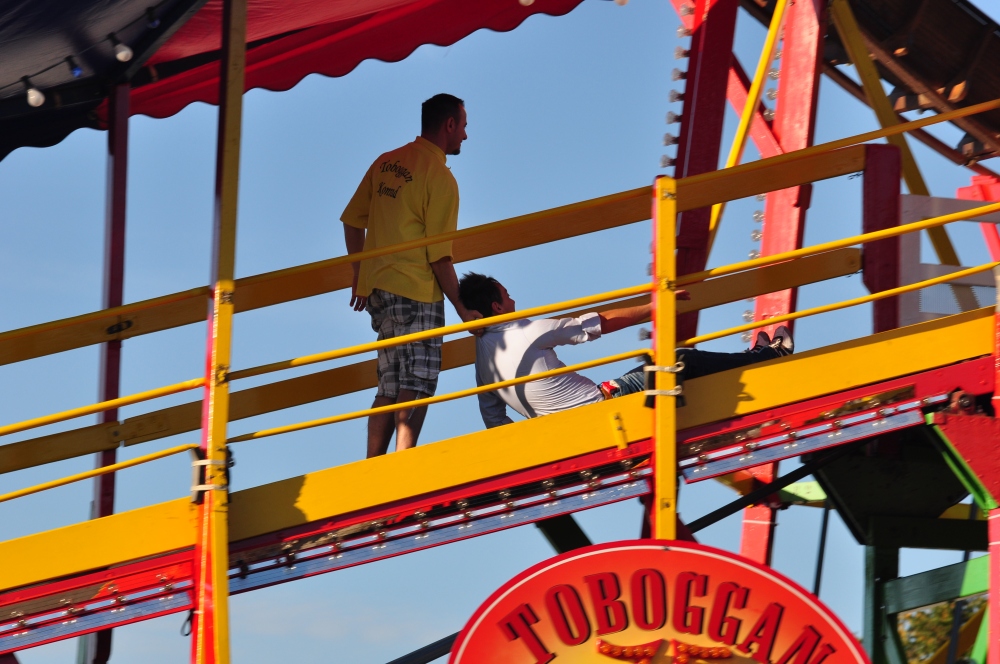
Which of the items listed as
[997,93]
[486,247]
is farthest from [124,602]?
[997,93]

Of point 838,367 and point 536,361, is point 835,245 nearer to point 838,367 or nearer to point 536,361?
point 838,367

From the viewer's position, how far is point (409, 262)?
582cm

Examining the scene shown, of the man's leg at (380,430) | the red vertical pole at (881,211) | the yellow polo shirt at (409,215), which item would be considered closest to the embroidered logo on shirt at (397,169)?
the yellow polo shirt at (409,215)

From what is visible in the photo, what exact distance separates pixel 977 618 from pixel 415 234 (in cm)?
438

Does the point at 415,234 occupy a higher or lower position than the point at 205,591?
higher

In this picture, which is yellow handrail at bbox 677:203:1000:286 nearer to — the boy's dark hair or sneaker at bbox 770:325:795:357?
sneaker at bbox 770:325:795:357

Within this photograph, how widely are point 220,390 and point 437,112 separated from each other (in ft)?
6.43

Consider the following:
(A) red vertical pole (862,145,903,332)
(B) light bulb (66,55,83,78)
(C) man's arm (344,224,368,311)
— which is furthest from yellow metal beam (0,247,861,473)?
(B) light bulb (66,55,83,78)

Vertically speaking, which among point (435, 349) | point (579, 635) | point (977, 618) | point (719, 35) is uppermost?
point (719, 35)

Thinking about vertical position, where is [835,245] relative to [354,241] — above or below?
Result: below

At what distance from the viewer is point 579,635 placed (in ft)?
15.8

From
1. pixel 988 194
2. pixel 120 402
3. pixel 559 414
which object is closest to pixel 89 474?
pixel 120 402

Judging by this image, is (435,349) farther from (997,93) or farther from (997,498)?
(997,93)

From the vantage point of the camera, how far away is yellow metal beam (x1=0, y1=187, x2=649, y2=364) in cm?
564
